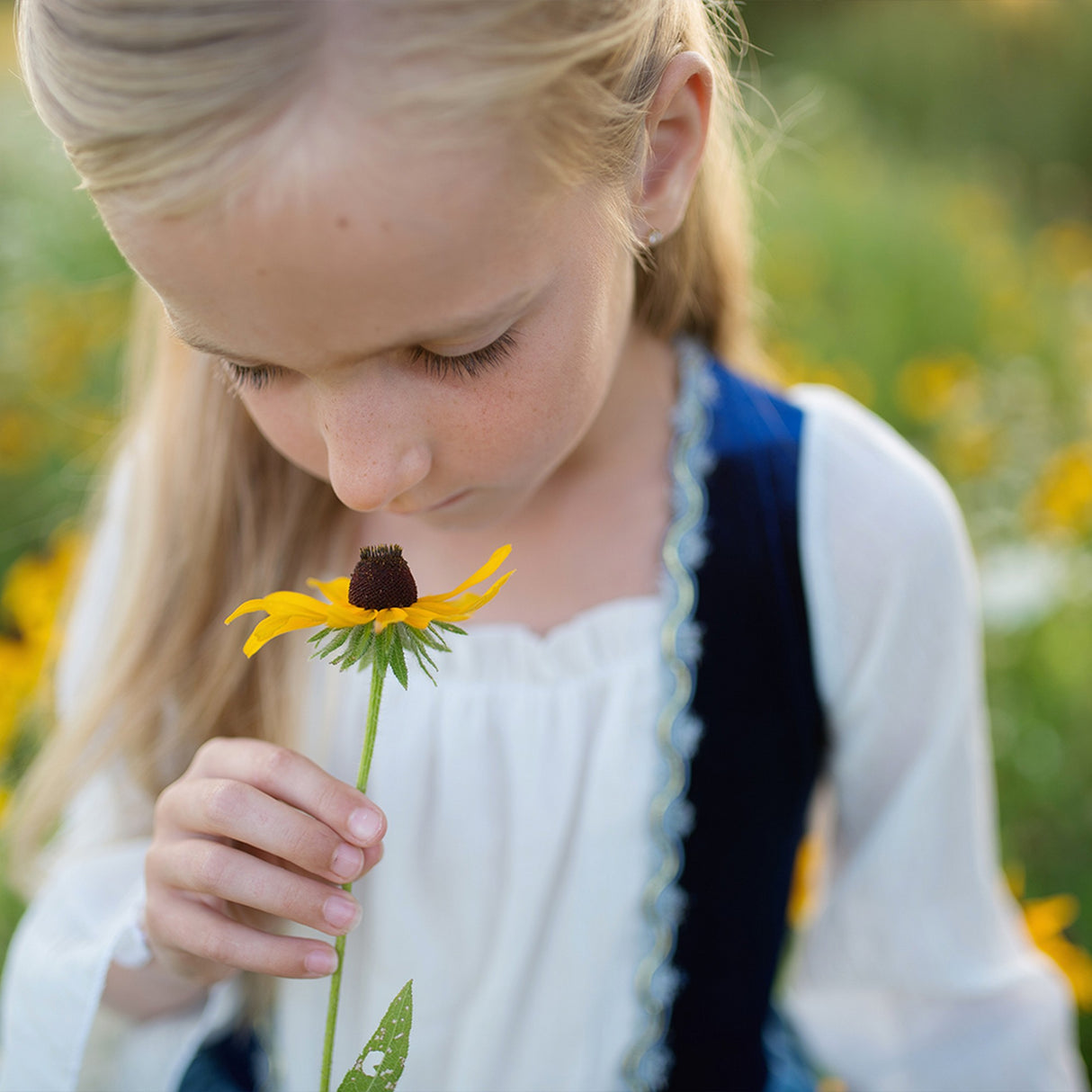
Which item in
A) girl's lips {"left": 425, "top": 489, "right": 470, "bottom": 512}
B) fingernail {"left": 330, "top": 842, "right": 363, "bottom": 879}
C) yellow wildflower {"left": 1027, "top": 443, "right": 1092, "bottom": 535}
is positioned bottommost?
fingernail {"left": 330, "top": 842, "right": 363, "bottom": 879}

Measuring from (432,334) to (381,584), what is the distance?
0.13 metres

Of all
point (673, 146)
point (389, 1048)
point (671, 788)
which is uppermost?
point (673, 146)

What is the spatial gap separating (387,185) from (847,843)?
765 millimetres

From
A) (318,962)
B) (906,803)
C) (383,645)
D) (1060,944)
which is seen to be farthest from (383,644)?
(1060,944)

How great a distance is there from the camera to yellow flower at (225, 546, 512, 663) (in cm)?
46

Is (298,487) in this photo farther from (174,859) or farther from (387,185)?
(387,185)

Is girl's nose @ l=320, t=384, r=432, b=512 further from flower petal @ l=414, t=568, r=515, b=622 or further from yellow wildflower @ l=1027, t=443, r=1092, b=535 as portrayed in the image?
yellow wildflower @ l=1027, t=443, r=1092, b=535

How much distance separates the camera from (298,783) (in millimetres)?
578

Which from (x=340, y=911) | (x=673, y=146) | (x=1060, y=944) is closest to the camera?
(x=340, y=911)

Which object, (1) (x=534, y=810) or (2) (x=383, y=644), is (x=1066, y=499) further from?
(2) (x=383, y=644)

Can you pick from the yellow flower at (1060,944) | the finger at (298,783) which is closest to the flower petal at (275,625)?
the finger at (298,783)

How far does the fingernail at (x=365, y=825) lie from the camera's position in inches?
21.4

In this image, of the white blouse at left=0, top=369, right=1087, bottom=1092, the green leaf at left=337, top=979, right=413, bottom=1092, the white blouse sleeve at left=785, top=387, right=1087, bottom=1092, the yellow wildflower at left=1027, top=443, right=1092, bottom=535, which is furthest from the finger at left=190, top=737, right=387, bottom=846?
the yellow wildflower at left=1027, top=443, right=1092, bottom=535

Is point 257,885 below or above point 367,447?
below
